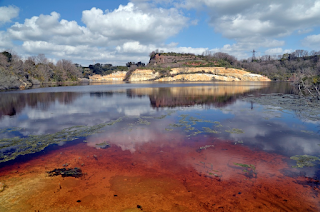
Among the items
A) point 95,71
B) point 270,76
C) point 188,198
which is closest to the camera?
point 188,198

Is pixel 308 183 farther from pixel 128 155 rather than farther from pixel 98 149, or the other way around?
pixel 98 149

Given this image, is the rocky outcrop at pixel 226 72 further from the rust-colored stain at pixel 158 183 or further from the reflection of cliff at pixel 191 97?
Result: the rust-colored stain at pixel 158 183

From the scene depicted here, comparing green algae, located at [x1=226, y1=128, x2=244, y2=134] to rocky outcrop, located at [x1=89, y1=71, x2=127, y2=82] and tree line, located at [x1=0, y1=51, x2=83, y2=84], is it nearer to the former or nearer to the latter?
tree line, located at [x1=0, y1=51, x2=83, y2=84]

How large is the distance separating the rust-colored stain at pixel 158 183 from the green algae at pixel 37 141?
3.76 ft

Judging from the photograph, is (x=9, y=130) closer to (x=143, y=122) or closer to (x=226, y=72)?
(x=143, y=122)

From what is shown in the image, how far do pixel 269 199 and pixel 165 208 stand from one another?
2.53 m

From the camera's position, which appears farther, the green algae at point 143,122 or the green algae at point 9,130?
the green algae at point 143,122

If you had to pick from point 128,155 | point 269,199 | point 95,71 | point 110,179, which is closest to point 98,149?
point 128,155

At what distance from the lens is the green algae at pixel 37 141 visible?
23.6 feet

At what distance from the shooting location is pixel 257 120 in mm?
11719

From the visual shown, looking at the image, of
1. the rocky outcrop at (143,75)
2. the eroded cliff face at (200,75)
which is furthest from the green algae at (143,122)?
the rocky outcrop at (143,75)

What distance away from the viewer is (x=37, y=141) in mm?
8344

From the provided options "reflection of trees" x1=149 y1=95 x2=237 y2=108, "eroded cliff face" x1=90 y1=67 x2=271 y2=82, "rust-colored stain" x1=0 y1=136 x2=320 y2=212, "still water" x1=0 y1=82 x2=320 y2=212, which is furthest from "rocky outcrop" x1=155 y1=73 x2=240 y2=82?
"rust-colored stain" x1=0 y1=136 x2=320 y2=212

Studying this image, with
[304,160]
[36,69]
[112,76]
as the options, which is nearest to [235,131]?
[304,160]
